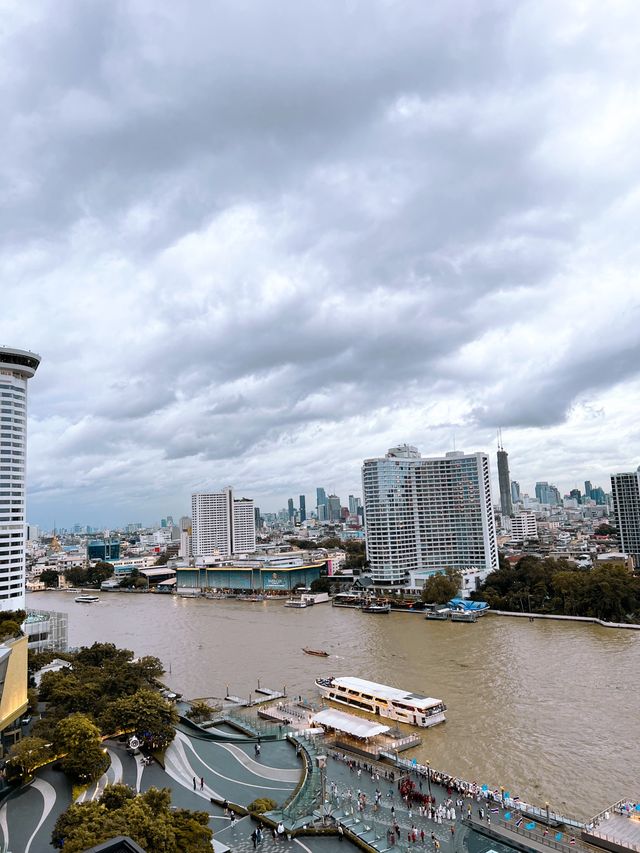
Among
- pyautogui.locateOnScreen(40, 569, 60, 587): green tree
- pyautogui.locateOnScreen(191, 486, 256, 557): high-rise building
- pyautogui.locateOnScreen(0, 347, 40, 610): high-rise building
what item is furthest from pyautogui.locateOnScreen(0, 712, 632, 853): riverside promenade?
pyautogui.locateOnScreen(191, 486, 256, 557): high-rise building

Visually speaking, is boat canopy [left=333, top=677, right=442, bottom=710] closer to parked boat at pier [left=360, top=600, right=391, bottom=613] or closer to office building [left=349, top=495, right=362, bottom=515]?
parked boat at pier [left=360, top=600, right=391, bottom=613]

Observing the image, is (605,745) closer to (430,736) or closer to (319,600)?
(430,736)

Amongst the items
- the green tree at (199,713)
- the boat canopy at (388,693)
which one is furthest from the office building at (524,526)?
the green tree at (199,713)

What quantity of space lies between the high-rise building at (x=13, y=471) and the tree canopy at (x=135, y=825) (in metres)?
19.6

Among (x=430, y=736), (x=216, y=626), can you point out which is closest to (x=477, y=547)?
(x=216, y=626)

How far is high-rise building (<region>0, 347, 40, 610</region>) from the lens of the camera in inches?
969

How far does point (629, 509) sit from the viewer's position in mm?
43844

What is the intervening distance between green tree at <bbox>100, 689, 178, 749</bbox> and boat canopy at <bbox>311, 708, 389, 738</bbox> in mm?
3511

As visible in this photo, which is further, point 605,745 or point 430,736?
point 430,736

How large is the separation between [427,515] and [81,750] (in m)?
32.7

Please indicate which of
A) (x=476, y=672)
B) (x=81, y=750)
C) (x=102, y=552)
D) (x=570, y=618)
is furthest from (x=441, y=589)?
(x=102, y=552)

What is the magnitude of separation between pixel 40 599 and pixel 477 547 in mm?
34963

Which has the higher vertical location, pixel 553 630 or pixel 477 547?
pixel 477 547

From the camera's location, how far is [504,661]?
19.6 m
